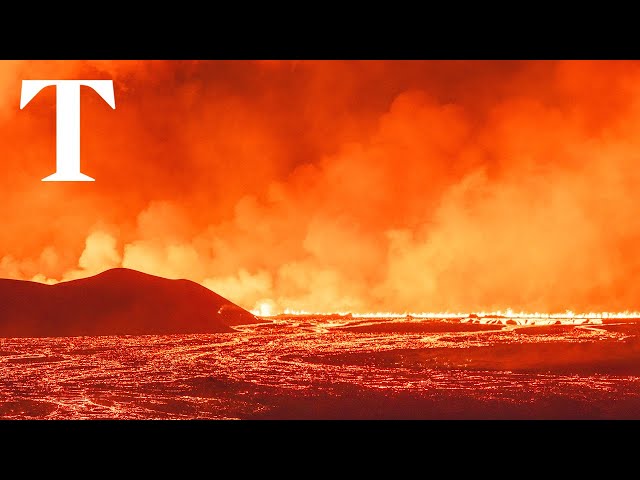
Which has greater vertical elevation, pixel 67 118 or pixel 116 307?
pixel 67 118

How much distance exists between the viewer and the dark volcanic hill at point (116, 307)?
6.45 metres

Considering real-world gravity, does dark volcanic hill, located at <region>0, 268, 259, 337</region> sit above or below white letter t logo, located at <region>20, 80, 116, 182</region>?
below

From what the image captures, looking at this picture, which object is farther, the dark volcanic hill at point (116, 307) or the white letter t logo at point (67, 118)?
the dark volcanic hill at point (116, 307)

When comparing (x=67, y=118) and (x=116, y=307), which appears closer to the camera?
(x=67, y=118)

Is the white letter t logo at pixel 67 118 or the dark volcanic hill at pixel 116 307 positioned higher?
the white letter t logo at pixel 67 118

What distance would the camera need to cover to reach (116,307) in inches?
297

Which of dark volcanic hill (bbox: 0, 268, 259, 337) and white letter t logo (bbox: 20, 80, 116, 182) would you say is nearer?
white letter t logo (bbox: 20, 80, 116, 182)

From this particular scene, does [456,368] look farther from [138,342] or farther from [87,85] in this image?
[87,85]

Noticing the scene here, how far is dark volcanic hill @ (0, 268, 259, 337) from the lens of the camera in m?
6.45

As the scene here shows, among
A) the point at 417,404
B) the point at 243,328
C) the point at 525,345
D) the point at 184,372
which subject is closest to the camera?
the point at 417,404
